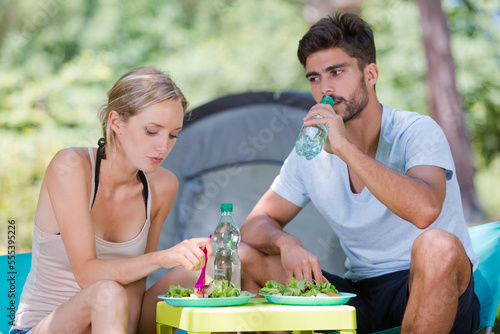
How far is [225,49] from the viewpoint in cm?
880

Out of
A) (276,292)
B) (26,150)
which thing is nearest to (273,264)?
(276,292)

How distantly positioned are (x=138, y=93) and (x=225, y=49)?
7149 mm

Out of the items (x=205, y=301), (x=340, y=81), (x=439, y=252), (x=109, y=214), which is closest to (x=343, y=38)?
(x=340, y=81)

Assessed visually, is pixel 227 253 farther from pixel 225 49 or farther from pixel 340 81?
pixel 225 49

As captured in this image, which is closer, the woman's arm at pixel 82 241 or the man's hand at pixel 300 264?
the woman's arm at pixel 82 241

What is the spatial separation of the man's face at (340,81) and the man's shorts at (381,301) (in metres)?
0.60

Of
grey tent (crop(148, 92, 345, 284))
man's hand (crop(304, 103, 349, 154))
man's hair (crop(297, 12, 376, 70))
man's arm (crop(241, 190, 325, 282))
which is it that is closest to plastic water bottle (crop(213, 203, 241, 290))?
man's arm (crop(241, 190, 325, 282))

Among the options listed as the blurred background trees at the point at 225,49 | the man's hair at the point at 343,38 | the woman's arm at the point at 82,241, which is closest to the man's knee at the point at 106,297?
the woman's arm at the point at 82,241

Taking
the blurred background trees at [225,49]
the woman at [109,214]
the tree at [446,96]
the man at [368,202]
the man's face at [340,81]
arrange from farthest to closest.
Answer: the blurred background trees at [225,49], the tree at [446,96], the man's face at [340,81], the man at [368,202], the woman at [109,214]

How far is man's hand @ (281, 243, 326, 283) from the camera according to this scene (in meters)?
1.77

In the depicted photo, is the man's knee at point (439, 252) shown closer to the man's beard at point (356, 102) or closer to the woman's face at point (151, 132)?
the man's beard at point (356, 102)

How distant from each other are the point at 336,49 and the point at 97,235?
43.2 inches

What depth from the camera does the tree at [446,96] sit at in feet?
21.6

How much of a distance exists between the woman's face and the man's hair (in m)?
0.64
